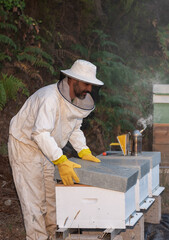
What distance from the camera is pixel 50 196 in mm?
4023

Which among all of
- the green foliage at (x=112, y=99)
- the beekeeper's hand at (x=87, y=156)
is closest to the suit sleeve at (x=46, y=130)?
the beekeeper's hand at (x=87, y=156)

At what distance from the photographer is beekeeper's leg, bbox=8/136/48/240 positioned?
365 centimetres

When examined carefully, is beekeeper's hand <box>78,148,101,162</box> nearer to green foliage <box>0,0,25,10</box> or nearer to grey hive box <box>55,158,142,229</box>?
grey hive box <box>55,158,142,229</box>

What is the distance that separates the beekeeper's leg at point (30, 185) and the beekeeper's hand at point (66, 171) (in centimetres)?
45

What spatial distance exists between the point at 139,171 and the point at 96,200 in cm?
65

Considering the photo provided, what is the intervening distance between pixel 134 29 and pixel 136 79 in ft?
7.91

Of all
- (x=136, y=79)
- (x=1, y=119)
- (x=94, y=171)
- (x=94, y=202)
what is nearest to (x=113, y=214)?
(x=94, y=202)

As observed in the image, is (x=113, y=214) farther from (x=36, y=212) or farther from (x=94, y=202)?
(x=36, y=212)

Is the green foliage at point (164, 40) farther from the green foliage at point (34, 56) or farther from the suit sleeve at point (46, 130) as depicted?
the suit sleeve at point (46, 130)

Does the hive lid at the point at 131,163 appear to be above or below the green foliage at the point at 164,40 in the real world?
below

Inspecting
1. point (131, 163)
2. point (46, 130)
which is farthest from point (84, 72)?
point (131, 163)

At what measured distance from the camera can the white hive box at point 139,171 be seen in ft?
12.3

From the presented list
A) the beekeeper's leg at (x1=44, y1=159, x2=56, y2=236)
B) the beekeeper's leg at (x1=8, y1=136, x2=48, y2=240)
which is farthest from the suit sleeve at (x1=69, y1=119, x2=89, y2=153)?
the beekeeper's leg at (x1=8, y1=136, x2=48, y2=240)

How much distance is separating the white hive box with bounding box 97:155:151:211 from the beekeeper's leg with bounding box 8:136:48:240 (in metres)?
0.67
